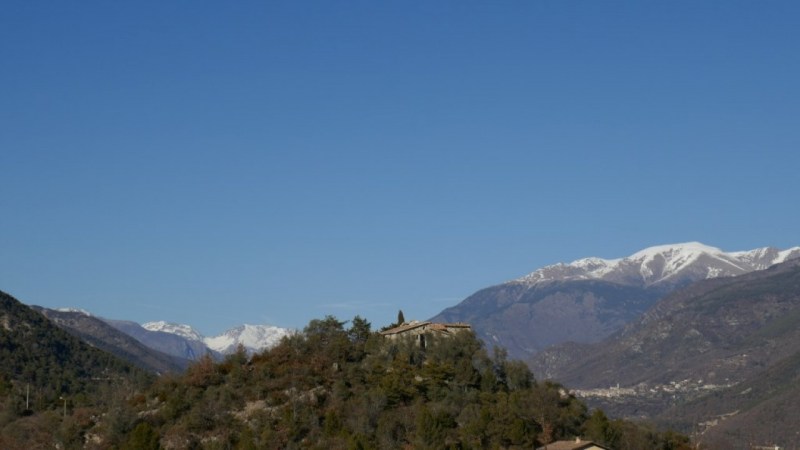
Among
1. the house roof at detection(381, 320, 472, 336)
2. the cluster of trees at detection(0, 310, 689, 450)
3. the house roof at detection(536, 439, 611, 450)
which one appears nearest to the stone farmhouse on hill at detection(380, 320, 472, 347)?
the house roof at detection(381, 320, 472, 336)

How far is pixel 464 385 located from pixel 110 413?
43181 millimetres

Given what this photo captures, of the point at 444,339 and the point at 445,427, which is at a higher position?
the point at 444,339

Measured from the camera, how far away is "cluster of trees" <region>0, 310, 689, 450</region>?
126438mm

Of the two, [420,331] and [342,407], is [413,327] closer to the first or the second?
[420,331]

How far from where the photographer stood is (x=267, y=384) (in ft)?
450

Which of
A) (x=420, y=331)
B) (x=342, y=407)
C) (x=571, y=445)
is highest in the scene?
(x=420, y=331)

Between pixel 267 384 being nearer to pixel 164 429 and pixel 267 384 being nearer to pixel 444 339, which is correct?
pixel 164 429

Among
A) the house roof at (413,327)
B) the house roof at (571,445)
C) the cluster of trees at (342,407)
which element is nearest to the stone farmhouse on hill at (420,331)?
the house roof at (413,327)

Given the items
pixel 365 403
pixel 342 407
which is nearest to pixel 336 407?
pixel 342 407

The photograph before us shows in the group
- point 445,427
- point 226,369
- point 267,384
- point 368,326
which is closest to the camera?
point 445,427

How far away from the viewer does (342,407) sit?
438 feet

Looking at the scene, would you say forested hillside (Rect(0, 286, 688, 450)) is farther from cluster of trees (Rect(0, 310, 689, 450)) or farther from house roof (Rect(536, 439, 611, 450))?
house roof (Rect(536, 439, 611, 450))

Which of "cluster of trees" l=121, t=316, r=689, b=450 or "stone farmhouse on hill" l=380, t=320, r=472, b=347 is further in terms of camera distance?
"stone farmhouse on hill" l=380, t=320, r=472, b=347

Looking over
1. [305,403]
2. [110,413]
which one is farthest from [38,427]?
[305,403]
